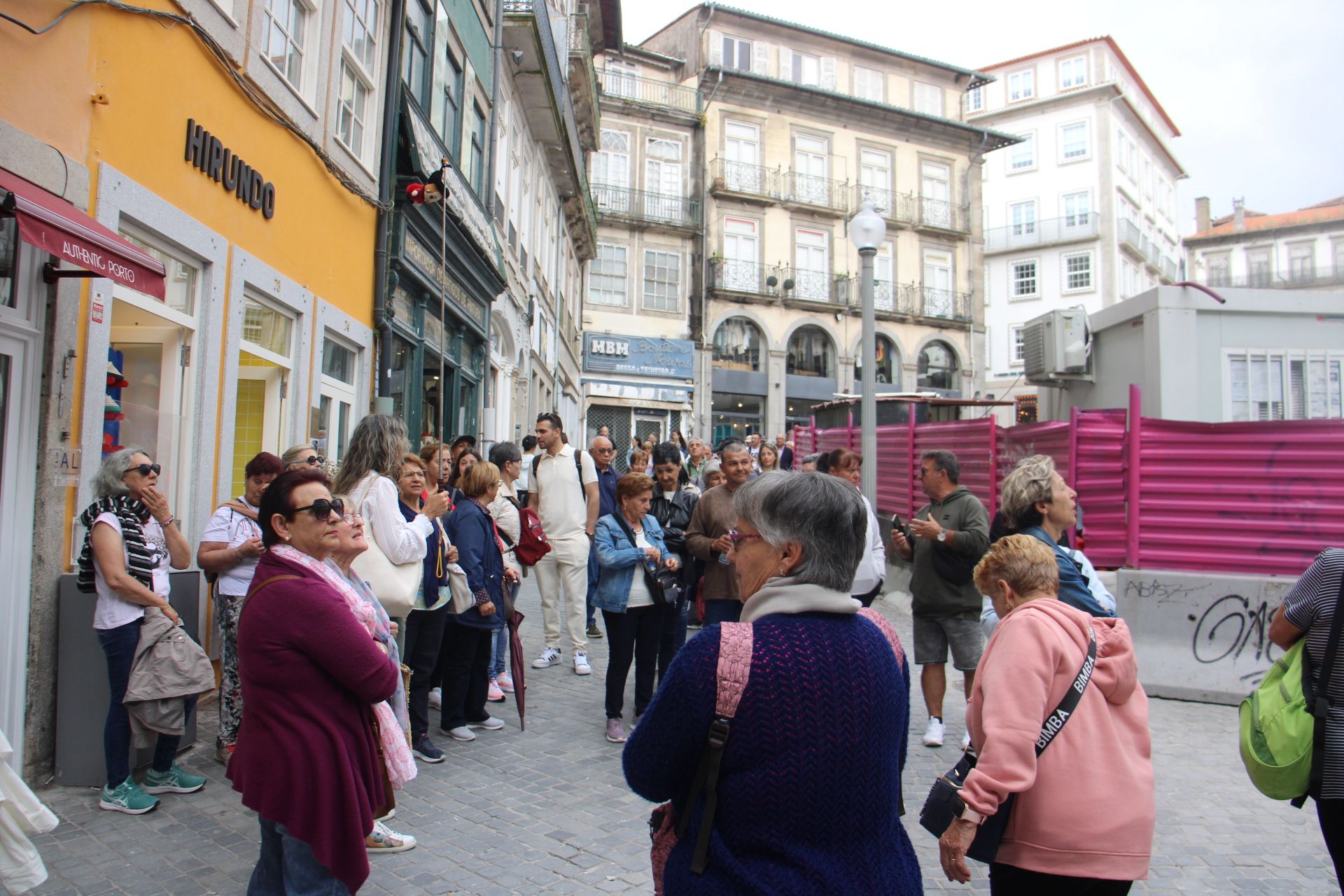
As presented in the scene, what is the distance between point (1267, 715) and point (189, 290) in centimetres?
649

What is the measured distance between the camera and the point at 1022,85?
48.0 m

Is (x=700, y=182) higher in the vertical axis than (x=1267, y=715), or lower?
higher

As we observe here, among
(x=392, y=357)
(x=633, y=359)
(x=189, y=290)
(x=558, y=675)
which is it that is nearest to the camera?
(x=189, y=290)

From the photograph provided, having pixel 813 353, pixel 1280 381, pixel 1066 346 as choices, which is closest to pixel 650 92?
pixel 813 353

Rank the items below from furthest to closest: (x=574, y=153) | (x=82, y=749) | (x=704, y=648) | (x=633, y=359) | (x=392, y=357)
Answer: (x=633, y=359)
(x=574, y=153)
(x=392, y=357)
(x=82, y=749)
(x=704, y=648)

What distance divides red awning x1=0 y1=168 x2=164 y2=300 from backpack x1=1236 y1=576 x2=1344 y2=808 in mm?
4820

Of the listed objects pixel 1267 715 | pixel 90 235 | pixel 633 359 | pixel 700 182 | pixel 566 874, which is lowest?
pixel 566 874

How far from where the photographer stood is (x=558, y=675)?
753cm

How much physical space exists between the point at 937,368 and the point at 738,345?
8.82 m

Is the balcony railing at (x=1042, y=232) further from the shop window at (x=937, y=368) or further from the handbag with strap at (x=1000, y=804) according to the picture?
the handbag with strap at (x=1000, y=804)

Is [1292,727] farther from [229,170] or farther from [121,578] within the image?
[229,170]

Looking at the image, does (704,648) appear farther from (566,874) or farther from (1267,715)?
(566,874)

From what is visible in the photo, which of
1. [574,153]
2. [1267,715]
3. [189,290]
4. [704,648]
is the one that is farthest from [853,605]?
[574,153]

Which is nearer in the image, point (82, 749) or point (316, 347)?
point (82, 749)
